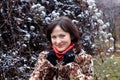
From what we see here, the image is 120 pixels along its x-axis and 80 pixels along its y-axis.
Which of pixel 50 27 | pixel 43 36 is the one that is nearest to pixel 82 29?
pixel 43 36

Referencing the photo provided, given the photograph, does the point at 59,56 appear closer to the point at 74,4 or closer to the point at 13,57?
the point at 13,57

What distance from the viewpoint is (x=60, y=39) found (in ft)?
10.2

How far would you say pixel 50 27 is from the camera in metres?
3.22

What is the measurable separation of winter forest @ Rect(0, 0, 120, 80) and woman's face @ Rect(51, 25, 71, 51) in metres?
1.61

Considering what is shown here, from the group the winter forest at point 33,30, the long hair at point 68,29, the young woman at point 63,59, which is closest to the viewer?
the young woman at point 63,59

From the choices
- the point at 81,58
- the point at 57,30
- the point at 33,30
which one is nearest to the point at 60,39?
the point at 57,30

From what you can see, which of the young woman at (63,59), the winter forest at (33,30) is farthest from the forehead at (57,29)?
the winter forest at (33,30)

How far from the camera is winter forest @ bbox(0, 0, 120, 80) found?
4871 millimetres

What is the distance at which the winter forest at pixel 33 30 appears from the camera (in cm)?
487

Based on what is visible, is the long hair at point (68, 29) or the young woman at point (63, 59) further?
the long hair at point (68, 29)

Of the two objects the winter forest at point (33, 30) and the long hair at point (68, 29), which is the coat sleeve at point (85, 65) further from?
the winter forest at point (33, 30)

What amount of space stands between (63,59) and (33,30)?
7.06 feet

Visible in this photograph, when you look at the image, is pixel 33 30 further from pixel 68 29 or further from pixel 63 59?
pixel 63 59

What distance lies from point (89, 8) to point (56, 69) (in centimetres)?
257
